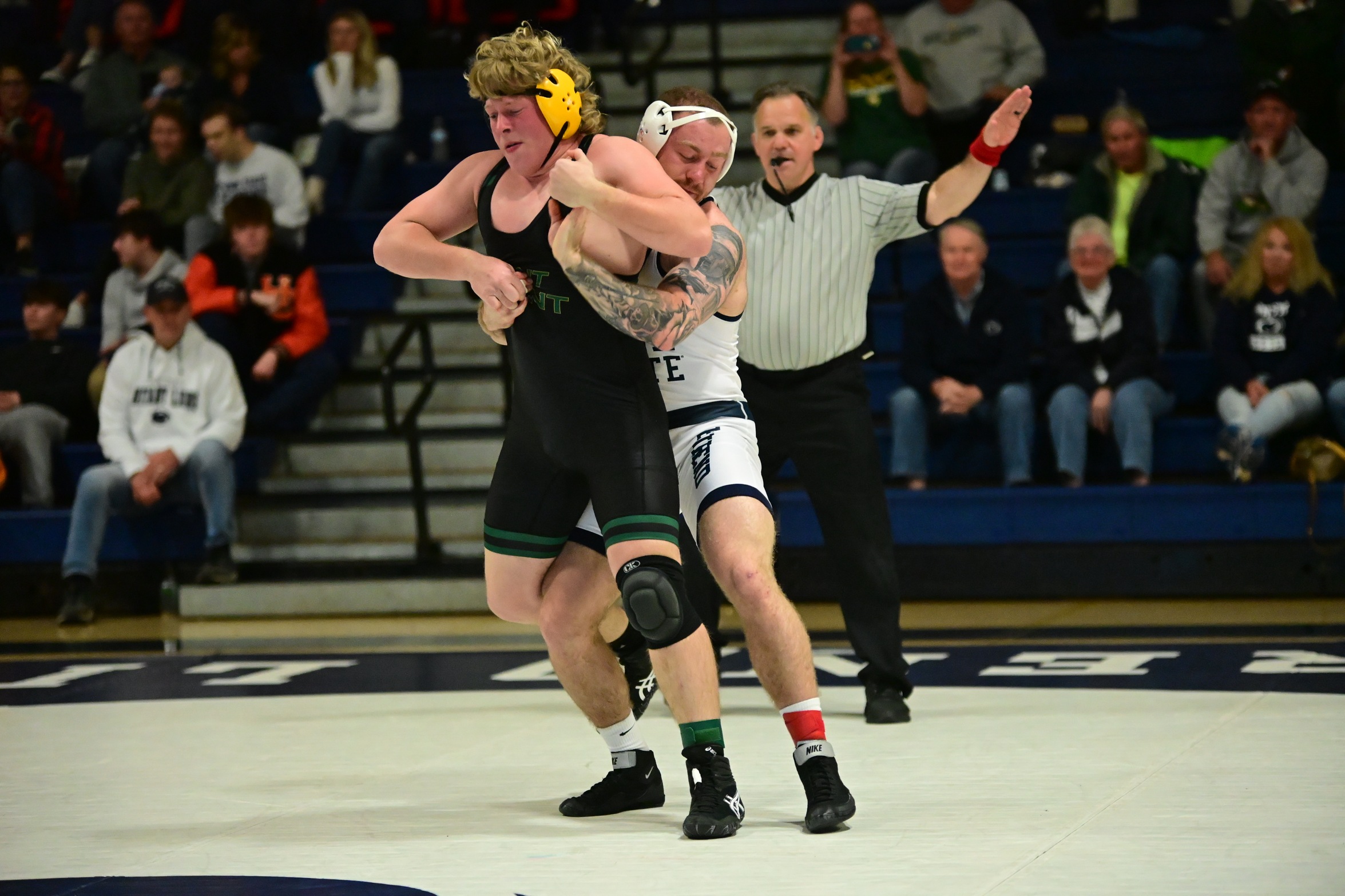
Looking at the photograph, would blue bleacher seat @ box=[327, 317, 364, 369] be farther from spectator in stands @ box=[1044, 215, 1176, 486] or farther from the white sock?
the white sock

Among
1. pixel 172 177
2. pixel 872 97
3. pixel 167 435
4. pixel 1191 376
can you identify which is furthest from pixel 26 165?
pixel 1191 376

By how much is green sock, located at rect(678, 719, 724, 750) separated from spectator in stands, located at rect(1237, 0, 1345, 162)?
21.6 ft

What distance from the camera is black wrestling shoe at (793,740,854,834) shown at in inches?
139

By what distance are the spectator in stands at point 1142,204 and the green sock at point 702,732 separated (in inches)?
211

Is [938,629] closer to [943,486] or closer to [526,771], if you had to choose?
[943,486]

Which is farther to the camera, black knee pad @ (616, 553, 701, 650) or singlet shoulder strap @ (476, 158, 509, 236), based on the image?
singlet shoulder strap @ (476, 158, 509, 236)

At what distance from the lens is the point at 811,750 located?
3.62m

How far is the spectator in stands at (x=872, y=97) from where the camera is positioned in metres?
9.12

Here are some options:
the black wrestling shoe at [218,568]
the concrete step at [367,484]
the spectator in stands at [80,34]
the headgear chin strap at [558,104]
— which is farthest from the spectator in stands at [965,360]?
the spectator in stands at [80,34]

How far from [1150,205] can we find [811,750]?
18.0 ft

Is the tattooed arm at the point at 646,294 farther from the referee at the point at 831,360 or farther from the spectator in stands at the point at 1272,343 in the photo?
the spectator in stands at the point at 1272,343

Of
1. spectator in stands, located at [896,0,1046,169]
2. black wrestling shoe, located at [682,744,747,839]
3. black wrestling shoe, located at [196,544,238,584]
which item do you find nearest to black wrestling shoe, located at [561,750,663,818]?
black wrestling shoe, located at [682,744,747,839]

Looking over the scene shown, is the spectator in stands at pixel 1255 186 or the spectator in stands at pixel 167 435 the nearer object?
the spectator in stands at pixel 167 435

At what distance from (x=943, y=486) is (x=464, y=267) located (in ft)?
15.5
